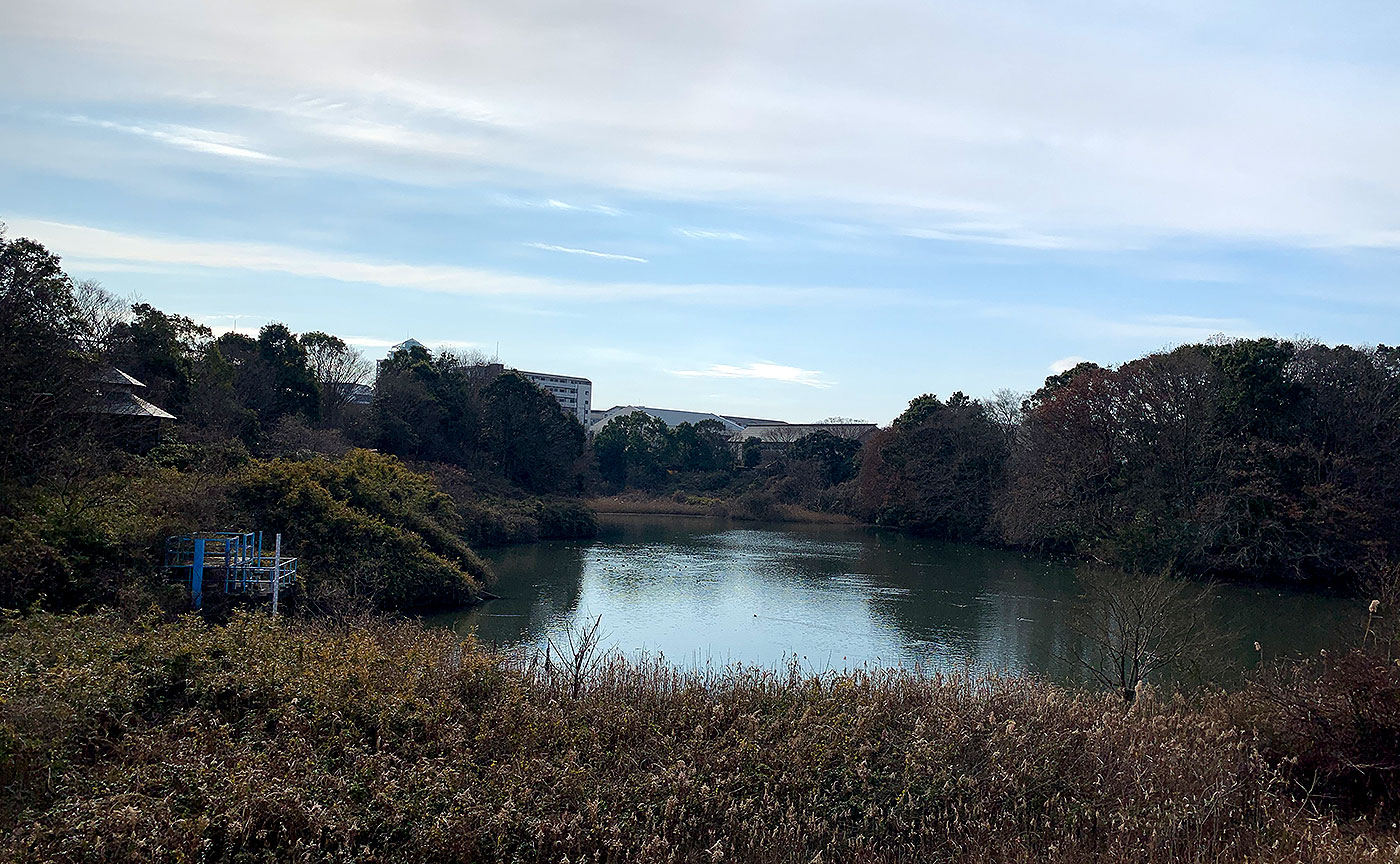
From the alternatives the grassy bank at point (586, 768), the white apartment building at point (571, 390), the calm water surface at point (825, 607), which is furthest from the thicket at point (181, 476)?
the white apartment building at point (571, 390)

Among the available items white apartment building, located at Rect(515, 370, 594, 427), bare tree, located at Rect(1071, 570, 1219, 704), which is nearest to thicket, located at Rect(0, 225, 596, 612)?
bare tree, located at Rect(1071, 570, 1219, 704)

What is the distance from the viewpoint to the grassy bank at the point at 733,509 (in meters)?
49.5

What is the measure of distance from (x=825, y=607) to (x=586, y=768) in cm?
1646

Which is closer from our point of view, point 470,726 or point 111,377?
point 470,726

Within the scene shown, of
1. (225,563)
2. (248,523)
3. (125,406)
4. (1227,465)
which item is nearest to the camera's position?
(225,563)

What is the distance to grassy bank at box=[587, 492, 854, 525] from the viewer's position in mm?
49531

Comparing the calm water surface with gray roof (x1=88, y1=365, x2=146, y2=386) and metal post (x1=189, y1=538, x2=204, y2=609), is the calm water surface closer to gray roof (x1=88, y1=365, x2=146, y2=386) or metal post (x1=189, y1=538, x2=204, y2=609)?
metal post (x1=189, y1=538, x2=204, y2=609)

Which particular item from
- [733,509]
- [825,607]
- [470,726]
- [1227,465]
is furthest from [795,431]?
[470,726]

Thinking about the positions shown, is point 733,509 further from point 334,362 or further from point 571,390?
point 571,390

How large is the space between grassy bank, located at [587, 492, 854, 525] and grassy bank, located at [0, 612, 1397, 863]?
134 feet

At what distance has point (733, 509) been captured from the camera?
168 feet

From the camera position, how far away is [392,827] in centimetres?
564

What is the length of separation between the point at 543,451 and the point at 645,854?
3973 cm

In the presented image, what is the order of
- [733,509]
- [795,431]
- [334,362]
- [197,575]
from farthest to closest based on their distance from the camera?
[795,431] < [733,509] < [334,362] < [197,575]
